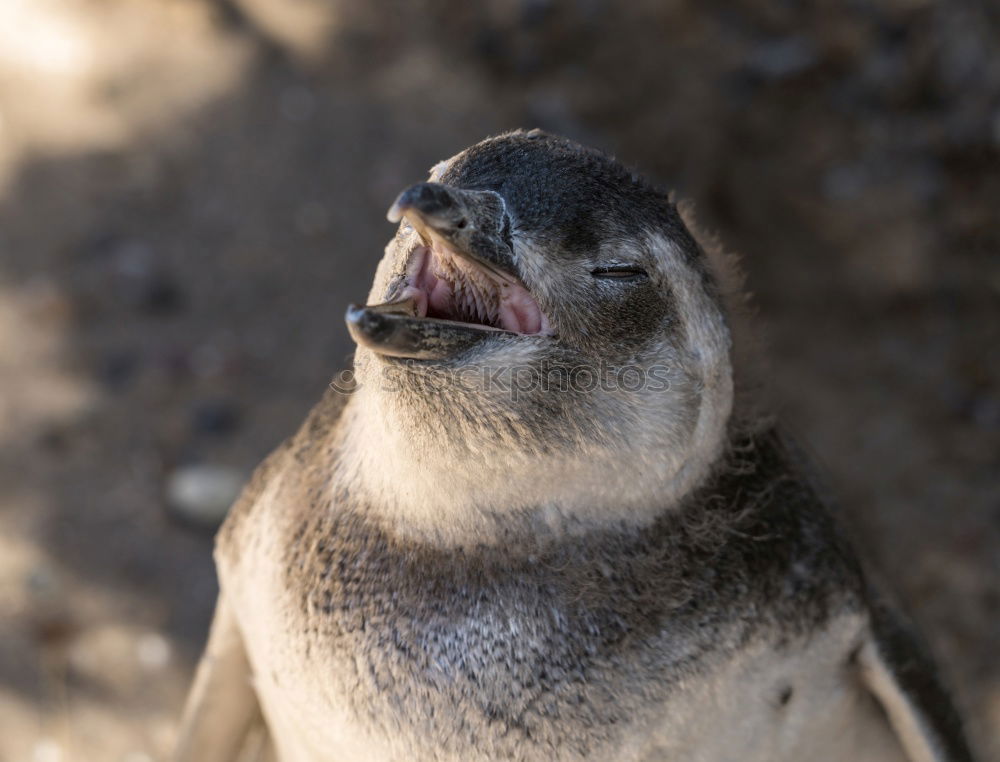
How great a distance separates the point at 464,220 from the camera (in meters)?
1.16

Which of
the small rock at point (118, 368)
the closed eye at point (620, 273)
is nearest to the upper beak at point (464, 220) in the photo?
the closed eye at point (620, 273)

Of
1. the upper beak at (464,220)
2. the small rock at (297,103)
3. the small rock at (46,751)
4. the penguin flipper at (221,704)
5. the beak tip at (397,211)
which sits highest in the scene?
the small rock at (297,103)

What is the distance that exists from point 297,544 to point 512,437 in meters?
0.46

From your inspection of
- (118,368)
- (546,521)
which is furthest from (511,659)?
(118,368)

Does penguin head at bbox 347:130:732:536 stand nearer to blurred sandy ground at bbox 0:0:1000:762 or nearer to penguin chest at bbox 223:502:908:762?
penguin chest at bbox 223:502:908:762

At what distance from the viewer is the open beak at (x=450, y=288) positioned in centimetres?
112

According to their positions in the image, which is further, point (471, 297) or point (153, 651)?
point (153, 651)

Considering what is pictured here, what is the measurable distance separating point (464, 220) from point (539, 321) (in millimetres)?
180

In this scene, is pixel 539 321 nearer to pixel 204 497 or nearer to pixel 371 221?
pixel 204 497

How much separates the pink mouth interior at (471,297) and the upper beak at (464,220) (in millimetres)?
31

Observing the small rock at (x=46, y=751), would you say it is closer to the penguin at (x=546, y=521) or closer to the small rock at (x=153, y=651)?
the small rock at (x=153, y=651)

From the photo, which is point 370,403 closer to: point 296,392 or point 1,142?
point 296,392

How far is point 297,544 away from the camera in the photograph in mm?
1533

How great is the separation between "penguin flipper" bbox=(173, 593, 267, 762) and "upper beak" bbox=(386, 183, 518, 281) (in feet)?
3.19
